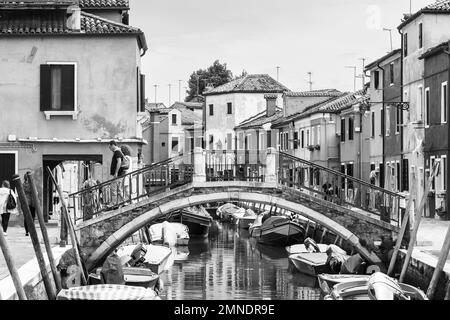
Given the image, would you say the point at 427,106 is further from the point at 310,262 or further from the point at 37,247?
the point at 37,247

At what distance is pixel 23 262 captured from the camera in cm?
1566

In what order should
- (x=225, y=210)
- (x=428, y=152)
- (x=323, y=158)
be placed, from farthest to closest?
(x=225, y=210), (x=323, y=158), (x=428, y=152)

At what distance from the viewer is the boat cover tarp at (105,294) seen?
44.7ft

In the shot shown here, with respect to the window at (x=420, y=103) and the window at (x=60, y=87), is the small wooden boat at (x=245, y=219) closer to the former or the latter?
the window at (x=420, y=103)

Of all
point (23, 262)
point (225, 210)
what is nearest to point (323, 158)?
point (225, 210)

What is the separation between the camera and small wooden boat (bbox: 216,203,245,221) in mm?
44675

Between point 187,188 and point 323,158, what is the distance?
63.5 feet

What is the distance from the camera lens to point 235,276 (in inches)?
923

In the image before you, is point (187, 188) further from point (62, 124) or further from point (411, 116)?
point (411, 116)

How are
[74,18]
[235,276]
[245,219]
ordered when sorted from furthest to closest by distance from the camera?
[245,219], [235,276], [74,18]

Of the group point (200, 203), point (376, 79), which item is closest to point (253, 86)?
point (376, 79)

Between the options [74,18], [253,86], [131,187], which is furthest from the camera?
[253,86]

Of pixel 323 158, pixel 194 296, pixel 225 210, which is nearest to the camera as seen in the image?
pixel 194 296

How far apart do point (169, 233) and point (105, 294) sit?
1733 centimetres
